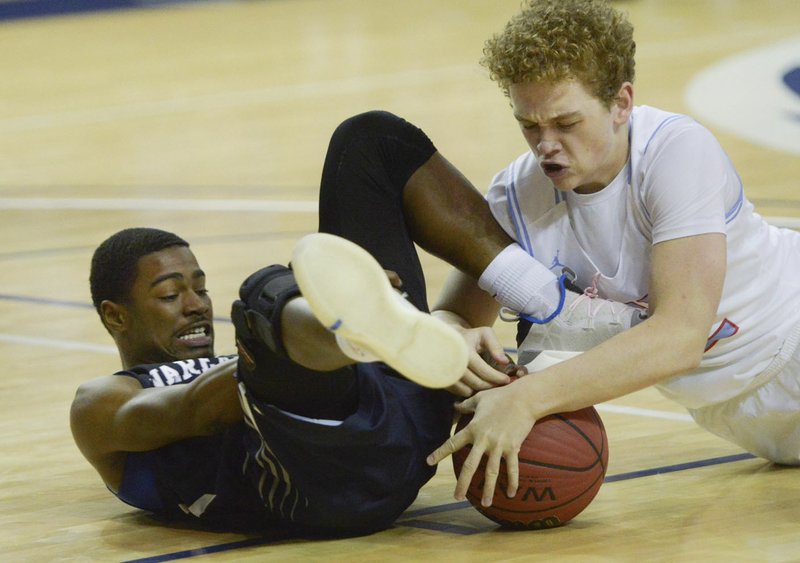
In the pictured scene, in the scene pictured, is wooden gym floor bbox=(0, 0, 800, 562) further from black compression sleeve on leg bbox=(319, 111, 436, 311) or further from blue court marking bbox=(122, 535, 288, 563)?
black compression sleeve on leg bbox=(319, 111, 436, 311)

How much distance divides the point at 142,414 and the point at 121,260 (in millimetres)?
562

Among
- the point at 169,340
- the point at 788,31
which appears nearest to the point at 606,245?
the point at 169,340

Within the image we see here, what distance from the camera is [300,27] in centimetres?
1650

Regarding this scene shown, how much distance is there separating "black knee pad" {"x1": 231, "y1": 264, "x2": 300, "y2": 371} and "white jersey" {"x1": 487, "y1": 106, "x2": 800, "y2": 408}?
2.46ft

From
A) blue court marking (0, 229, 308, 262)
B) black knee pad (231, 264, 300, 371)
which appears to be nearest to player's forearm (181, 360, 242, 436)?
black knee pad (231, 264, 300, 371)

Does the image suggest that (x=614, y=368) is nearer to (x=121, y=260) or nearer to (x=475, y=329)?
(x=475, y=329)

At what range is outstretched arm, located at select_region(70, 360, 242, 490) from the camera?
3.07m

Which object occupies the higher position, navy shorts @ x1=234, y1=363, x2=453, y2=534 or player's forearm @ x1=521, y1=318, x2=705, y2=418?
player's forearm @ x1=521, y1=318, x2=705, y2=418

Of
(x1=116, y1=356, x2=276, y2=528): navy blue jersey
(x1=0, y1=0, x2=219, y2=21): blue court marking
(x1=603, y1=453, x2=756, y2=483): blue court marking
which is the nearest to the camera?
(x1=116, y1=356, x2=276, y2=528): navy blue jersey

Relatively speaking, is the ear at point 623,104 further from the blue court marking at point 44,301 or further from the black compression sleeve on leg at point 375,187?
the blue court marking at point 44,301

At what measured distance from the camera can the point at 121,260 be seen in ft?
11.8

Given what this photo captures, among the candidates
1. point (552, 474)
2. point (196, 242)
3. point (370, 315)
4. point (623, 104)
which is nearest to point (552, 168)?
point (623, 104)

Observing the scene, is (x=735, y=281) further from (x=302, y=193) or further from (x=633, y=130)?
(x=302, y=193)

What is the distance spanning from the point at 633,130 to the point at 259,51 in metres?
12.0
